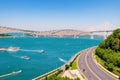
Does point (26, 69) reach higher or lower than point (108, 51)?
lower

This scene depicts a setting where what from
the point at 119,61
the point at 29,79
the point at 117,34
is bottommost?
the point at 29,79

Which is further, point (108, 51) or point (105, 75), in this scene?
point (108, 51)

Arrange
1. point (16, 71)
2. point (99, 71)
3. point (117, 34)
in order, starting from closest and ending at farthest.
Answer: point (99, 71)
point (16, 71)
point (117, 34)

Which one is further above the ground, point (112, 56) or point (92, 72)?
point (112, 56)

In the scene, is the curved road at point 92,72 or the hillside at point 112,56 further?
the hillside at point 112,56

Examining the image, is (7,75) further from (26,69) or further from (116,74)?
(116,74)

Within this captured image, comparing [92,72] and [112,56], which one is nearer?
[92,72]

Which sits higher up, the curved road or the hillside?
the hillside

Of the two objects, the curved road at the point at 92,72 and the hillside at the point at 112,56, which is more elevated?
the hillside at the point at 112,56

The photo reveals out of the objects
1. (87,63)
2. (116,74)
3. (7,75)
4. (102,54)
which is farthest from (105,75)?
(7,75)

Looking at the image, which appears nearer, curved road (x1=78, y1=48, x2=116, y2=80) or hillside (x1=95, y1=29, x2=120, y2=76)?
curved road (x1=78, y1=48, x2=116, y2=80)

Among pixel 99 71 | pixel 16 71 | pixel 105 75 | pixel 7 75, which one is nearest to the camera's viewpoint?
pixel 105 75
